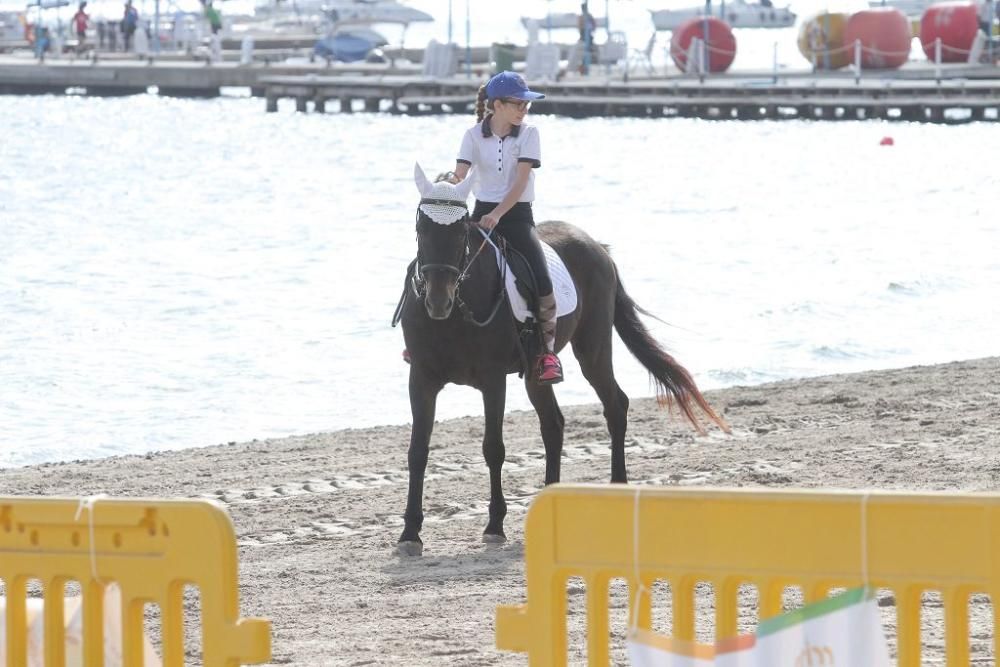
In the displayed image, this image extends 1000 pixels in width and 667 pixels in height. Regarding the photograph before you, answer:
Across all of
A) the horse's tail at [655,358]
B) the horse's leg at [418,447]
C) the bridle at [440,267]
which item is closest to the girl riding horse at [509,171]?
the bridle at [440,267]

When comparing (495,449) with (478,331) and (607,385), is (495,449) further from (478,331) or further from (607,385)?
(607,385)

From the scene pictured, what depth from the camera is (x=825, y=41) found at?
5856 cm

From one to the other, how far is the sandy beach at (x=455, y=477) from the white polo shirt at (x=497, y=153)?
1851mm

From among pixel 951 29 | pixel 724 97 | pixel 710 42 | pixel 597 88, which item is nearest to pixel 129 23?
pixel 597 88

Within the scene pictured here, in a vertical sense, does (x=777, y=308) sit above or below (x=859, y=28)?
below

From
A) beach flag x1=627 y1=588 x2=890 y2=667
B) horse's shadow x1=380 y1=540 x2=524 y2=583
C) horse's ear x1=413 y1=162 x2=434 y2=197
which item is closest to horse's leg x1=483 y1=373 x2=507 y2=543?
horse's shadow x1=380 y1=540 x2=524 y2=583

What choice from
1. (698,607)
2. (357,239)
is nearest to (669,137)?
(357,239)

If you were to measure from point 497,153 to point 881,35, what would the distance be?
50.5 meters

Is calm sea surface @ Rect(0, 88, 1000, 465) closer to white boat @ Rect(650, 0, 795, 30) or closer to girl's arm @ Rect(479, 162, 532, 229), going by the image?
girl's arm @ Rect(479, 162, 532, 229)

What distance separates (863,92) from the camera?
5306 cm

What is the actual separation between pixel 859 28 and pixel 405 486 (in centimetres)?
4948

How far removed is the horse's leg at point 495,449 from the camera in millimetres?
8883

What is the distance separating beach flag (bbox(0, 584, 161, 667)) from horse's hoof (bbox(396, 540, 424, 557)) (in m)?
3.75

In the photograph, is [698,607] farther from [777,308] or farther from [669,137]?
[669,137]
